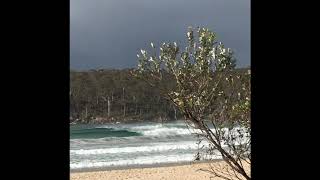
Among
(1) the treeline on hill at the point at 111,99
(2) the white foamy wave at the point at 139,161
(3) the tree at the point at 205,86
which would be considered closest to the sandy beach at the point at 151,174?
(2) the white foamy wave at the point at 139,161

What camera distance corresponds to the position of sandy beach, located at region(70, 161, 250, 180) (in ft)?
90.3

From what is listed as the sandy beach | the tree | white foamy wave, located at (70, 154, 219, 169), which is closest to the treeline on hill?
white foamy wave, located at (70, 154, 219, 169)

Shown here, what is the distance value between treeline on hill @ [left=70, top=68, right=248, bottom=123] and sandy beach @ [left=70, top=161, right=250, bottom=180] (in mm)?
103884

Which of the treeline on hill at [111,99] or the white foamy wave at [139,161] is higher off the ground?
the treeline on hill at [111,99]

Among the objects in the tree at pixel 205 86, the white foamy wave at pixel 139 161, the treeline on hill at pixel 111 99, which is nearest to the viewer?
the tree at pixel 205 86

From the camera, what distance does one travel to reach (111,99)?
15475 cm

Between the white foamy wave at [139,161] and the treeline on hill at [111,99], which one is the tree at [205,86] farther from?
the treeline on hill at [111,99]

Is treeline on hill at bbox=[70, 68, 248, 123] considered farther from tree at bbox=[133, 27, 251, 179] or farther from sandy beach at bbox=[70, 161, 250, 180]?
tree at bbox=[133, 27, 251, 179]

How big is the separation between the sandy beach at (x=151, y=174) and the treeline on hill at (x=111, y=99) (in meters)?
104

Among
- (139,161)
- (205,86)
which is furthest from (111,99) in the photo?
(205,86)

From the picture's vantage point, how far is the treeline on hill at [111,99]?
141000 mm
